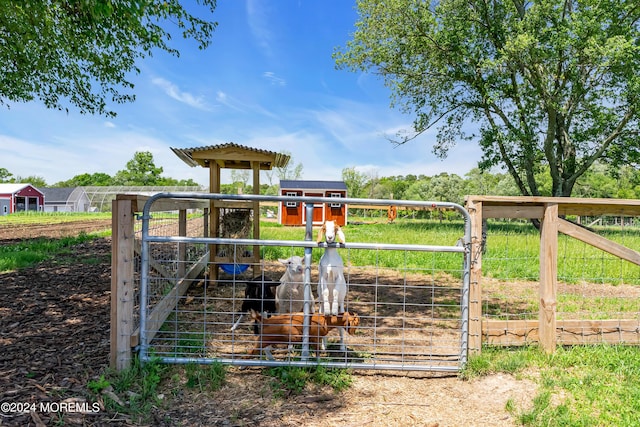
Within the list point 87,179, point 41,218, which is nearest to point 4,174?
point 87,179

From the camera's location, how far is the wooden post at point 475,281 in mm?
3549

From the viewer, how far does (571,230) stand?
12.5 ft

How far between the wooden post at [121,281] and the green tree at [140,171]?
7405 centimetres

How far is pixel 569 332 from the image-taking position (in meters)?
3.99

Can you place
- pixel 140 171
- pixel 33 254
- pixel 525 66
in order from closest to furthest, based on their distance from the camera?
pixel 33 254 < pixel 525 66 < pixel 140 171

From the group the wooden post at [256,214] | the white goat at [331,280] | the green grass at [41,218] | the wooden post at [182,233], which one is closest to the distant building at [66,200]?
the green grass at [41,218]

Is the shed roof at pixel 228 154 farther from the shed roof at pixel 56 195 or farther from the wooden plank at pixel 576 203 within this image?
the shed roof at pixel 56 195

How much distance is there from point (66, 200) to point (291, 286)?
5721cm

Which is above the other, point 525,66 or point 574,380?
point 525,66

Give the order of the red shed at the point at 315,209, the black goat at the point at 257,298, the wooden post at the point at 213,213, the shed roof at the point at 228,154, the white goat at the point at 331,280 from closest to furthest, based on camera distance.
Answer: the white goat at the point at 331,280 < the black goat at the point at 257,298 < the shed roof at the point at 228,154 < the wooden post at the point at 213,213 < the red shed at the point at 315,209

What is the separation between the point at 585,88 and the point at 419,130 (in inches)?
284

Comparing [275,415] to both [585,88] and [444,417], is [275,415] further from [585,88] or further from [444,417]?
[585,88]

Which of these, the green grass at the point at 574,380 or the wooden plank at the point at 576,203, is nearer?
the green grass at the point at 574,380

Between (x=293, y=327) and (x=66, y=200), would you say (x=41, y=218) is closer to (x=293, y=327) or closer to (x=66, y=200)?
(x=66, y=200)
